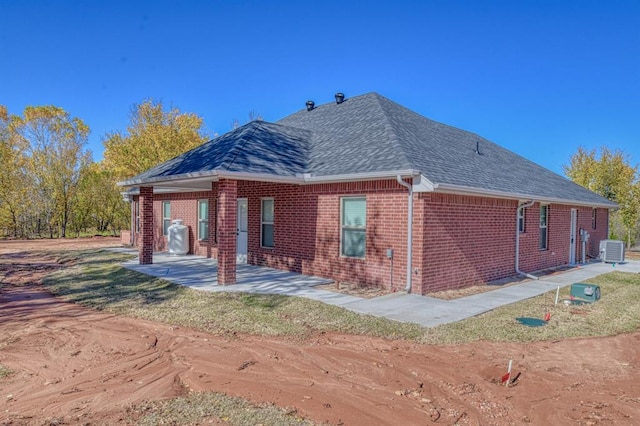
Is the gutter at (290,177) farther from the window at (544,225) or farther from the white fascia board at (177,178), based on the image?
the window at (544,225)

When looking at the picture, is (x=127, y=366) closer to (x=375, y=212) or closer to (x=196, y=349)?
(x=196, y=349)

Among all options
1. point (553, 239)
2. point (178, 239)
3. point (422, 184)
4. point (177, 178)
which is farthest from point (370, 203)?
point (553, 239)

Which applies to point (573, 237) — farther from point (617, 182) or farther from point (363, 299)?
point (363, 299)

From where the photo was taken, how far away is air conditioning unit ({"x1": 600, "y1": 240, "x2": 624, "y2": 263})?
55.6ft

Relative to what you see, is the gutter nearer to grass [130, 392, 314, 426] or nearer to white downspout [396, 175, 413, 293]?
white downspout [396, 175, 413, 293]

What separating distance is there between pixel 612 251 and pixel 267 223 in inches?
587

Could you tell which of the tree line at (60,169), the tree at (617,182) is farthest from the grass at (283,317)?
the tree at (617,182)

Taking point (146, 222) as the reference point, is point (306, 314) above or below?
below

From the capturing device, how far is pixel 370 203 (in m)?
10.1

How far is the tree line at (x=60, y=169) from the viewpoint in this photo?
26188 millimetres

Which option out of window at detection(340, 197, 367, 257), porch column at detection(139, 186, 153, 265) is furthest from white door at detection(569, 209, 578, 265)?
porch column at detection(139, 186, 153, 265)

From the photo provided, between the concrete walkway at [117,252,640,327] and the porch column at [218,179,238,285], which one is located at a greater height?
the porch column at [218,179,238,285]

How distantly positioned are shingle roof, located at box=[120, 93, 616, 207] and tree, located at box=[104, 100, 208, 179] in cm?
1316

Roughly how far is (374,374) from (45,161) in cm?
2987
